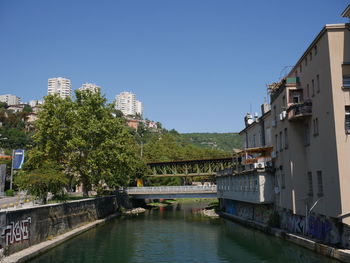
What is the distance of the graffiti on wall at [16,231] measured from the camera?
21812 millimetres

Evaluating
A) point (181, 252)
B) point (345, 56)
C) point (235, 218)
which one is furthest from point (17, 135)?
point (345, 56)

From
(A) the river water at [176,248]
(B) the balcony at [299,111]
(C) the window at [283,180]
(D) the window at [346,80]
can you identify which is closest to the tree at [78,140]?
(A) the river water at [176,248]

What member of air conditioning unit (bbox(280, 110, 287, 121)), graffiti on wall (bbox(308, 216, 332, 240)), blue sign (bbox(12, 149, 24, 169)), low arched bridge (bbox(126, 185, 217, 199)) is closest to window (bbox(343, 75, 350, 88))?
air conditioning unit (bbox(280, 110, 287, 121))

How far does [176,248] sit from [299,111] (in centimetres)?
1456

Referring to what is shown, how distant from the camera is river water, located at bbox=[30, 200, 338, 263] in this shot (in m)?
24.6

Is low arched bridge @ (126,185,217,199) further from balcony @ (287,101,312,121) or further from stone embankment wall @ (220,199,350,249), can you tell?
balcony @ (287,101,312,121)

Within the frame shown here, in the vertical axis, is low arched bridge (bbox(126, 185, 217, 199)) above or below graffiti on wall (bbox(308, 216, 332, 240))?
above

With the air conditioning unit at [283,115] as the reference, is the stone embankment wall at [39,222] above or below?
below

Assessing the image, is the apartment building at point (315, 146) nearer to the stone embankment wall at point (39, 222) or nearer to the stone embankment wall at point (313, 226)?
the stone embankment wall at point (313, 226)

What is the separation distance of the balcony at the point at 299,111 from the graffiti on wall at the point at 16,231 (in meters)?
20.9

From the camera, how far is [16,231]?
2319 centimetres

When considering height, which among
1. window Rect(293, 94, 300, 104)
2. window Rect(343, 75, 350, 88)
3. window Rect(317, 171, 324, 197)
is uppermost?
window Rect(293, 94, 300, 104)

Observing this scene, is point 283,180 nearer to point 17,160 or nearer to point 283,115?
point 283,115

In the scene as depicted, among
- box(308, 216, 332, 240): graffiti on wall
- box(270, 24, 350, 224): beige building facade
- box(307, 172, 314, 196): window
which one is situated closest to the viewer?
box(270, 24, 350, 224): beige building facade
